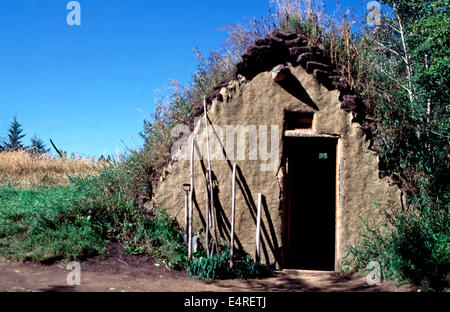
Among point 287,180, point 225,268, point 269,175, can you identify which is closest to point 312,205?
point 287,180

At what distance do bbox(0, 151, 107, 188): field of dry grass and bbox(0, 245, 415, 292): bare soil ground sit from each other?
199 inches

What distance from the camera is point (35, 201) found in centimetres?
788

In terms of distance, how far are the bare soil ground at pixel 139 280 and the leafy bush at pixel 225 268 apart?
165 millimetres

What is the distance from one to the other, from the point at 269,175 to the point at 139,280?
8.90 feet

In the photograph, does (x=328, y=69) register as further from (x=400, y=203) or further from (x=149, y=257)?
(x=149, y=257)

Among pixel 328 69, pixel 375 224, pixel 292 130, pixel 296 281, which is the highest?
pixel 328 69

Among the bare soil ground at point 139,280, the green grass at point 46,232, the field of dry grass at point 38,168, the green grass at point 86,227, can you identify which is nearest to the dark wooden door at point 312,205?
the bare soil ground at point 139,280

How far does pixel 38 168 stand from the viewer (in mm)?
12359

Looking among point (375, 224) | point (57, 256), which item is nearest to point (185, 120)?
point (57, 256)

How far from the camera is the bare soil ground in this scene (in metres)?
5.43

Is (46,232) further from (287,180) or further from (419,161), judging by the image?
(419,161)

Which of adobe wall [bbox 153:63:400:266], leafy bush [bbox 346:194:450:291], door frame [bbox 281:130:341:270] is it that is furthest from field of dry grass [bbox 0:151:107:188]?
leafy bush [bbox 346:194:450:291]

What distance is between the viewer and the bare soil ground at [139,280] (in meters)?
5.43

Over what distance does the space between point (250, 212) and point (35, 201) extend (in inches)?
165
